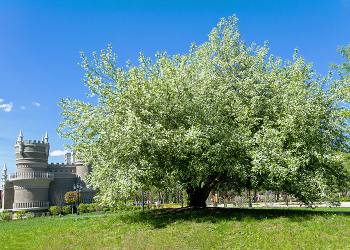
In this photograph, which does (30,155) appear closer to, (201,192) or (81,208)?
(81,208)

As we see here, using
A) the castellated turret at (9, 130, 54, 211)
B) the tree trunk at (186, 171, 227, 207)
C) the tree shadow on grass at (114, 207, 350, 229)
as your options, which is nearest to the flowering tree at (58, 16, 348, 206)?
the tree shadow on grass at (114, 207, 350, 229)

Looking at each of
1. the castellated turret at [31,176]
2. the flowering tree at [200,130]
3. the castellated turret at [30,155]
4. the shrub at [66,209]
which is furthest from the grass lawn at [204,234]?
the castellated turret at [30,155]

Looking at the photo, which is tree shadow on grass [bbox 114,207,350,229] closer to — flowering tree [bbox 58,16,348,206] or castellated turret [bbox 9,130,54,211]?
flowering tree [bbox 58,16,348,206]

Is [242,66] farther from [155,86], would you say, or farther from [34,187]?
[34,187]

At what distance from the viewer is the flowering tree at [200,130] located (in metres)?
11.3

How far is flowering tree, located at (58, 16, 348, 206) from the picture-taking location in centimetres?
1130

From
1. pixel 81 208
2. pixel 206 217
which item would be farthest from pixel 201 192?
pixel 81 208

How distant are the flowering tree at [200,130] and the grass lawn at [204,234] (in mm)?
1552

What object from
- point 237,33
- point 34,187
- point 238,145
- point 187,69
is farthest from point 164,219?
point 34,187

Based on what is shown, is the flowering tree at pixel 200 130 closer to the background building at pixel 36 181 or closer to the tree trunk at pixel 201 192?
the tree trunk at pixel 201 192

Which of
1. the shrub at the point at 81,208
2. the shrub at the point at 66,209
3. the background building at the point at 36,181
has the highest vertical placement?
the background building at the point at 36,181

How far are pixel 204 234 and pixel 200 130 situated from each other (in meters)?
4.32

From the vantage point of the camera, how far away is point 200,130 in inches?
453

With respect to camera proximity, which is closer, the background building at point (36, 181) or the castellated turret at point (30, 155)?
the background building at point (36, 181)
